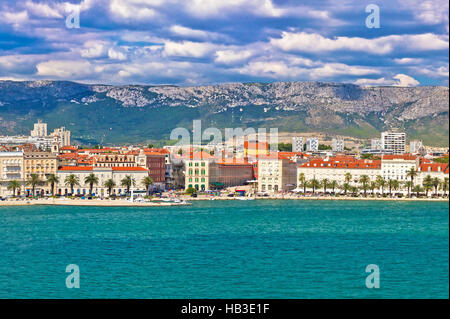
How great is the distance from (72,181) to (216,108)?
101 metres

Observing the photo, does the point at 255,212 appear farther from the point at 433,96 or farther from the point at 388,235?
the point at 433,96

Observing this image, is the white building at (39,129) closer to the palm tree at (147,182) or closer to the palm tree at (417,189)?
the palm tree at (147,182)

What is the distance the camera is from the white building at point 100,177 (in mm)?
56000

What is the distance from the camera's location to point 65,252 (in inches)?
989

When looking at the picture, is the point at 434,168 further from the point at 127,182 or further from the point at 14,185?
the point at 14,185

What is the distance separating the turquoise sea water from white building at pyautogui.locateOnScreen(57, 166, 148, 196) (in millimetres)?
13774

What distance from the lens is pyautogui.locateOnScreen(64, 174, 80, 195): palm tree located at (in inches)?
2130

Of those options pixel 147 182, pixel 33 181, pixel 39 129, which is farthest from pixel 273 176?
pixel 39 129

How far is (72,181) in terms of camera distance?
177 ft

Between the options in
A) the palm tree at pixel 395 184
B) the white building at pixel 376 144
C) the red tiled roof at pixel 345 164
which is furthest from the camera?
the white building at pixel 376 144

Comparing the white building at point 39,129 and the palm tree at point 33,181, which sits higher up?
the white building at point 39,129

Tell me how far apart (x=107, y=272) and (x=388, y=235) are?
13428 millimetres

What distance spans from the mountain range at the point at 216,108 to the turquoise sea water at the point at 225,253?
96.5 metres

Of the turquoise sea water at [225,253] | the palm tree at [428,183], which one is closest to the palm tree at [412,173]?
the palm tree at [428,183]
